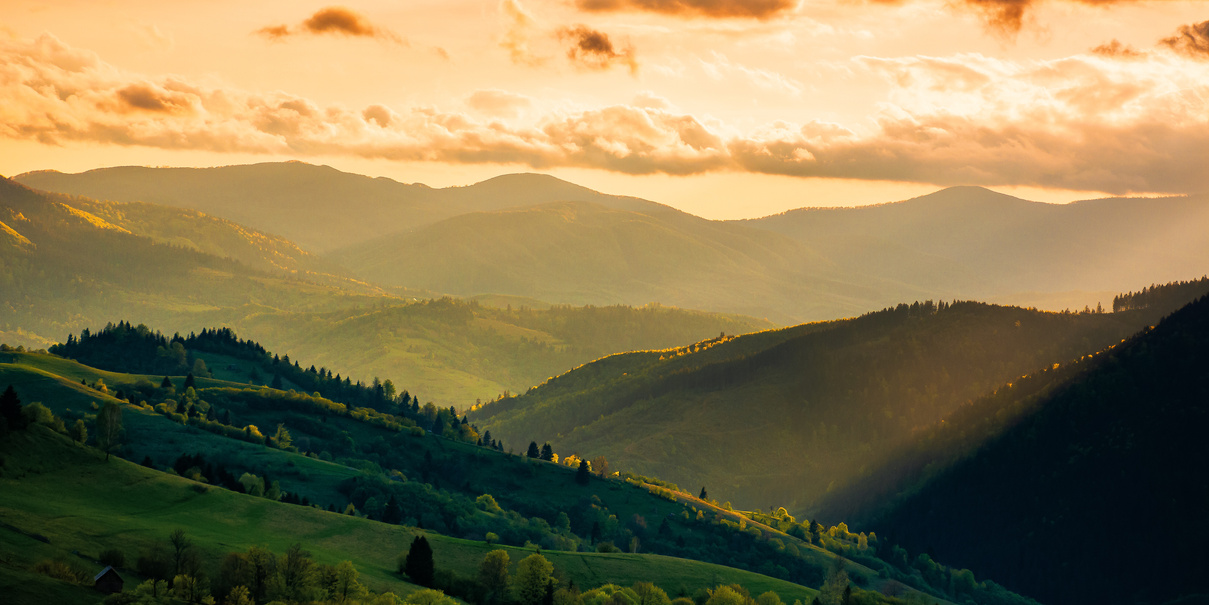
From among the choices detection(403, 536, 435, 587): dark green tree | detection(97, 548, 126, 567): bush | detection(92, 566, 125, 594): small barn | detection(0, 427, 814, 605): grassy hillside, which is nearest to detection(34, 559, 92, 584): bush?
detection(92, 566, 125, 594): small barn

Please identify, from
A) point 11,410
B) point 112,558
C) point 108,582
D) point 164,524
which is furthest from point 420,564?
point 11,410

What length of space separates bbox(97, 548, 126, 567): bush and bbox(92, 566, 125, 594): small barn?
8.10 m

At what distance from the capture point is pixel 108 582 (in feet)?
395

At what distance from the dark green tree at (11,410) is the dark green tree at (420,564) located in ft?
203

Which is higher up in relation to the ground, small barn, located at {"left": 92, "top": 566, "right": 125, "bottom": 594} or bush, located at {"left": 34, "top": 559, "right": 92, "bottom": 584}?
bush, located at {"left": 34, "top": 559, "right": 92, "bottom": 584}

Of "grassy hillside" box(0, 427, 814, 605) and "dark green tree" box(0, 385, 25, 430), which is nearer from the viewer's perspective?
"grassy hillside" box(0, 427, 814, 605)

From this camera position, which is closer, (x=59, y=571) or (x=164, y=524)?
(x=59, y=571)

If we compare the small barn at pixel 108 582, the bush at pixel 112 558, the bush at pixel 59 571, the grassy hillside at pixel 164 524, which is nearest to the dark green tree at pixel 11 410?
the grassy hillside at pixel 164 524

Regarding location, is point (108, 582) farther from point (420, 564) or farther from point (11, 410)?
point (11, 410)

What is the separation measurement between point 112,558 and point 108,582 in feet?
35.6

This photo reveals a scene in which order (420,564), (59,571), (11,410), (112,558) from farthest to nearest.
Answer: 1. (11,410)
2. (420,564)
3. (112,558)
4. (59,571)

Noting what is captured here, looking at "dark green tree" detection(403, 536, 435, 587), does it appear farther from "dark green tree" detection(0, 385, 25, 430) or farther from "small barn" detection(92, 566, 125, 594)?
"dark green tree" detection(0, 385, 25, 430)

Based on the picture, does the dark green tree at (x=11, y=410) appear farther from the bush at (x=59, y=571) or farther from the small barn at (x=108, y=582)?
the small barn at (x=108, y=582)

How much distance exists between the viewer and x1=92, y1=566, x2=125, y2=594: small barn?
392 ft
